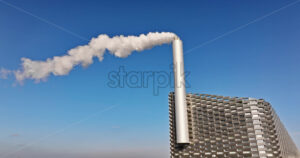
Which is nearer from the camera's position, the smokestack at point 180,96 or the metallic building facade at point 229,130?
the metallic building facade at point 229,130

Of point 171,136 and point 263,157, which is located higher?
point 171,136

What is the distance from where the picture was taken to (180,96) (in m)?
71.5

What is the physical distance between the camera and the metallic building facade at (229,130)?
65250 mm

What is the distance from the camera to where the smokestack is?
225 feet

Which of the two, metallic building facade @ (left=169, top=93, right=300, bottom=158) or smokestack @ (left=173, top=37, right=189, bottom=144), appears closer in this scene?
metallic building facade @ (left=169, top=93, right=300, bottom=158)

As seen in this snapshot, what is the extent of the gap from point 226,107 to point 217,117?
4.29m

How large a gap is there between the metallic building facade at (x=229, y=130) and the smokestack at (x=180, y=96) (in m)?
3.91

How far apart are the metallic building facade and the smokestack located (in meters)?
3.91

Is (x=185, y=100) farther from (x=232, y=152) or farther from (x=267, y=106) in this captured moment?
(x=267, y=106)

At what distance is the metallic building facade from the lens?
214 feet

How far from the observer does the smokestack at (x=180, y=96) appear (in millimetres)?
68500

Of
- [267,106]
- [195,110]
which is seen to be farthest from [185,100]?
[267,106]

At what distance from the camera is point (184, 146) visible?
70.6 metres

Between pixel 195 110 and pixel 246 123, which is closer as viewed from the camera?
pixel 246 123
